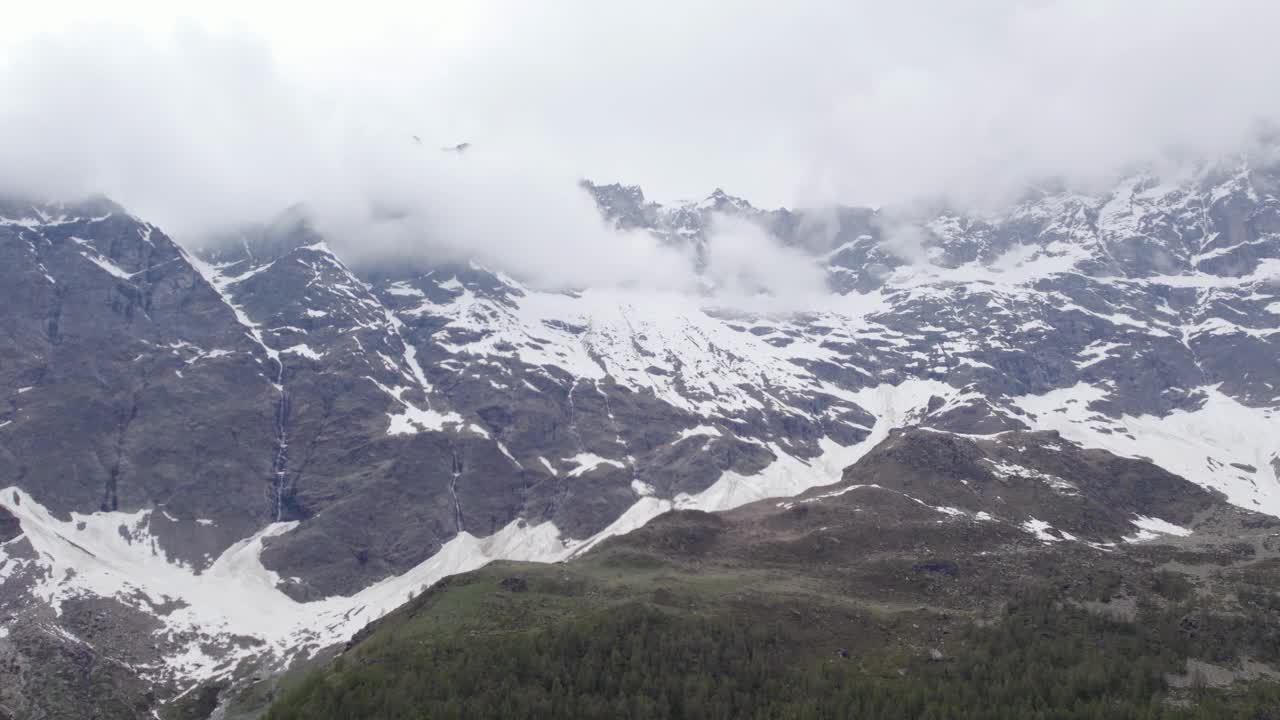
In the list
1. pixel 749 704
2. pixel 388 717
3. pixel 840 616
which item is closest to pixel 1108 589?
pixel 840 616

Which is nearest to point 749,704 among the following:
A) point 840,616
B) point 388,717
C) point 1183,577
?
point 840,616

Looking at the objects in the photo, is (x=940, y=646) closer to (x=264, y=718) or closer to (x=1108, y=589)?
(x=1108, y=589)

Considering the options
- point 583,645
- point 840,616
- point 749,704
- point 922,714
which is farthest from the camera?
point 840,616

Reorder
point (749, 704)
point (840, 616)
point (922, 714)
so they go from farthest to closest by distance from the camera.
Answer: point (840, 616) < point (749, 704) < point (922, 714)

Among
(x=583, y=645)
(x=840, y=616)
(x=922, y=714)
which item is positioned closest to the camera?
(x=922, y=714)

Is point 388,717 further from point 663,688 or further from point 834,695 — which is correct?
point 834,695

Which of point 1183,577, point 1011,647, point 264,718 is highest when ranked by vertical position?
point 1183,577

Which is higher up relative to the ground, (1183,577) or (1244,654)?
(1183,577)

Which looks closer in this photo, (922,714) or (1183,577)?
(922,714)

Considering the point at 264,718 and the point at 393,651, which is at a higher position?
the point at 393,651
